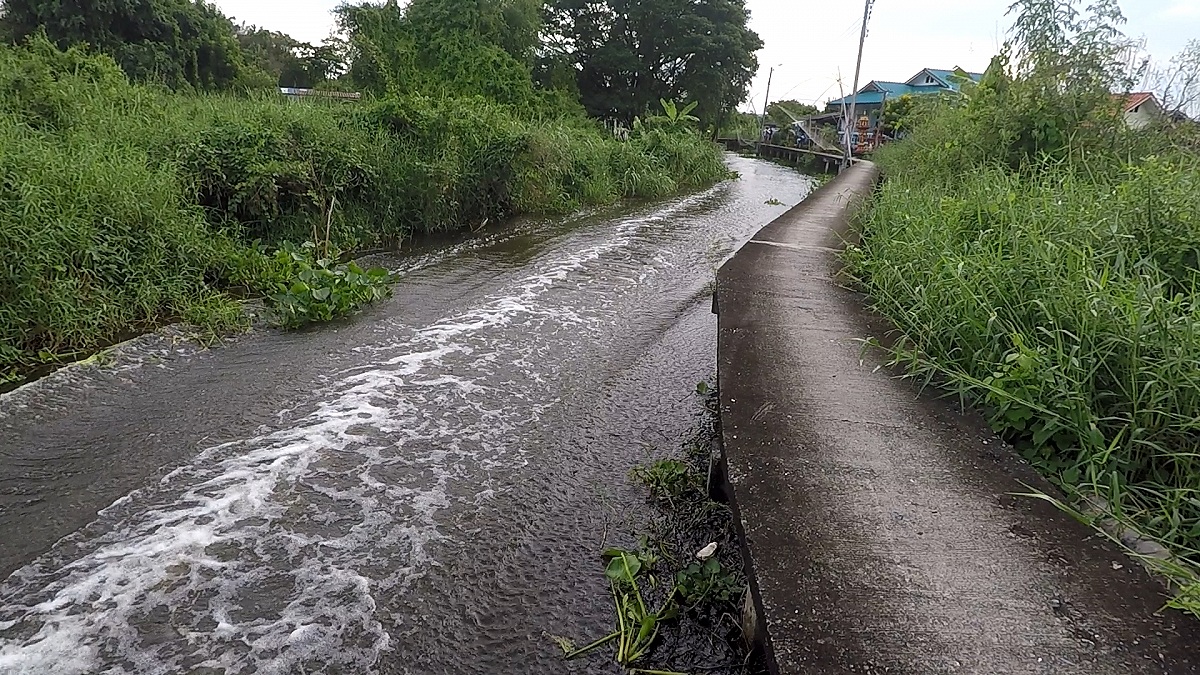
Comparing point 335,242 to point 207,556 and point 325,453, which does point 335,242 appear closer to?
point 325,453

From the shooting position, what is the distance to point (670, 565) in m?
3.07

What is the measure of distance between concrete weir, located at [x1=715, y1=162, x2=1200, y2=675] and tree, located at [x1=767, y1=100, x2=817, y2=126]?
4830 cm

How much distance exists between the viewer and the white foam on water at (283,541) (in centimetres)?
244

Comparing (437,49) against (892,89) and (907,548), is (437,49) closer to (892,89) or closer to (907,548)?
(907,548)

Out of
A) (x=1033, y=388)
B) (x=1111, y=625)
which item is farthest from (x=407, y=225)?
(x=1111, y=625)

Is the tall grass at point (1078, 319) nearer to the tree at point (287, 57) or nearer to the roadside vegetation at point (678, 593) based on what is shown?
the roadside vegetation at point (678, 593)

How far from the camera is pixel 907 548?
219 cm

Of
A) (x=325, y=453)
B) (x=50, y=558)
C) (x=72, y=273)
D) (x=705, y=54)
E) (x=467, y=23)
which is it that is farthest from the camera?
(x=705, y=54)

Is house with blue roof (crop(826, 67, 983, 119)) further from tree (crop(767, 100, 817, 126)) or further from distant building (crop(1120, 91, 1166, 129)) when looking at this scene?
distant building (crop(1120, 91, 1166, 129))

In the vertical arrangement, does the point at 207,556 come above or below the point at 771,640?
below

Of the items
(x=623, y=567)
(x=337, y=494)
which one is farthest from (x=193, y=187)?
(x=623, y=567)

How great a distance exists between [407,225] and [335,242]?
1418mm

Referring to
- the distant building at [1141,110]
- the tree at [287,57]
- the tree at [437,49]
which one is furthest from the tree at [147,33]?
the distant building at [1141,110]

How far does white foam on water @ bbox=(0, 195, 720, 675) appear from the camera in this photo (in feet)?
8.00
